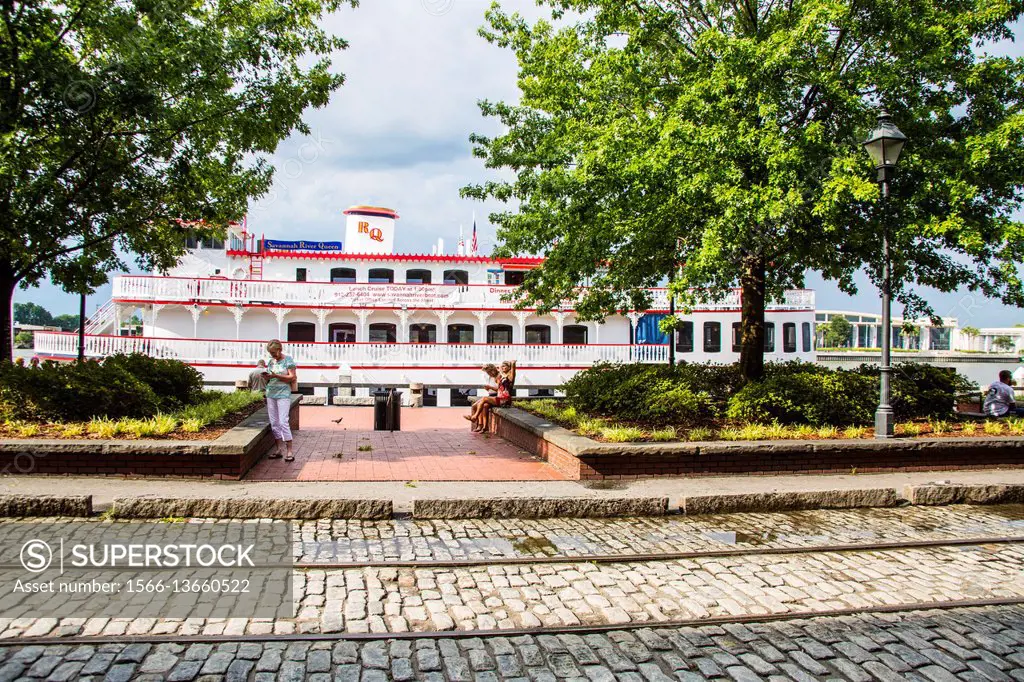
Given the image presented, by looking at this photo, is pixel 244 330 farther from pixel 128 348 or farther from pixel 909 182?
pixel 909 182

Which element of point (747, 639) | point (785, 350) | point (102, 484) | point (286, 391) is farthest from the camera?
point (785, 350)

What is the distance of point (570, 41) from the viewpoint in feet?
43.9

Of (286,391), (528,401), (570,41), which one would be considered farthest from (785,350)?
(286,391)

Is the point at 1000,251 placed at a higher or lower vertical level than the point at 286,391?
higher

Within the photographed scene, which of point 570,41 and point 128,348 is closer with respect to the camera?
point 570,41

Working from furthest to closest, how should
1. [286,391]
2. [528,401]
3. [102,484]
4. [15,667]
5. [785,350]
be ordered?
[785,350] → [528,401] → [286,391] → [102,484] → [15,667]

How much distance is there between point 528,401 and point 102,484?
962 cm

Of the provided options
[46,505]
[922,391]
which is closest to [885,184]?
[922,391]

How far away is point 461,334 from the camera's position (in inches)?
1266

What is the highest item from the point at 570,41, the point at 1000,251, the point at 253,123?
the point at 570,41

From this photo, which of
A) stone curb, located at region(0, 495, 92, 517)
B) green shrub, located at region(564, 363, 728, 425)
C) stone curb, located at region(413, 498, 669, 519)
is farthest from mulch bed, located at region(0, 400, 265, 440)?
green shrub, located at region(564, 363, 728, 425)

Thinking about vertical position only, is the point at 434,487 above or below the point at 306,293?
below

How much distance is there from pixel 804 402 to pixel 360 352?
63.0 feet

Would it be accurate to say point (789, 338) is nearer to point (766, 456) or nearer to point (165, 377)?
point (766, 456)
